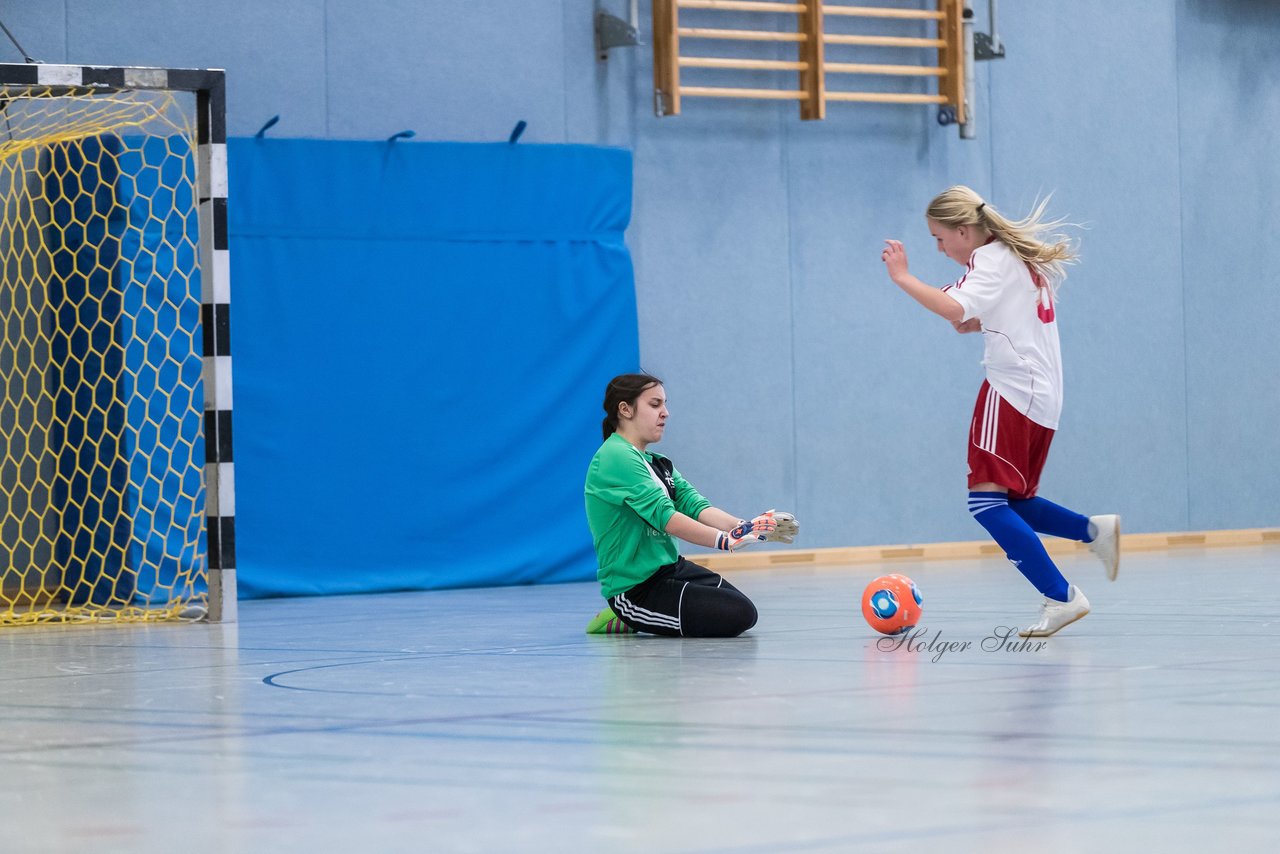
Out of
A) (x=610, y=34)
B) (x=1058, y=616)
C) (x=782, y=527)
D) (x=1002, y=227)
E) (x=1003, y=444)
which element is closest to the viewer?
(x=782, y=527)

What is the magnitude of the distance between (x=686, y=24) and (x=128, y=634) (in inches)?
187

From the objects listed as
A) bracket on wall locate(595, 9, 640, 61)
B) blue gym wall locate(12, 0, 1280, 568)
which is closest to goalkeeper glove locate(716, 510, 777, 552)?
blue gym wall locate(12, 0, 1280, 568)

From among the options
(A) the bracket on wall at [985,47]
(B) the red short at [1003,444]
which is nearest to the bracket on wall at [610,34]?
(A) the bracket on wall at [985,47]

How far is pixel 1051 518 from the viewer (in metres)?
4.88

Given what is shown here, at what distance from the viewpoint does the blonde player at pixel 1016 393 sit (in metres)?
4.71

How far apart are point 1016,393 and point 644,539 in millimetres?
1131

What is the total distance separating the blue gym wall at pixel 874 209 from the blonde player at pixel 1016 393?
420 centimetres

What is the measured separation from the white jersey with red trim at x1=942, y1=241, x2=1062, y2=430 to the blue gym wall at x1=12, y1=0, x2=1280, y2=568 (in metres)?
4.23

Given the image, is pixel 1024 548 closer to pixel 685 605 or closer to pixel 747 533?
pixel 747 533

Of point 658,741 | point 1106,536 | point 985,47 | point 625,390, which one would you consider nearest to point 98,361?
point 625,390

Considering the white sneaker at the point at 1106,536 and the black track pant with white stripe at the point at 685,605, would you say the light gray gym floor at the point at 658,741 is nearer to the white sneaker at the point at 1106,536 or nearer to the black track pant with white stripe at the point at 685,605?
the black track pant with white stripe at the point at 685,605

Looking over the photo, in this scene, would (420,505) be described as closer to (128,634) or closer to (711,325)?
(711,325)

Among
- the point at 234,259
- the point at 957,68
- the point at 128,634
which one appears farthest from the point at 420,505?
the point at 957,68

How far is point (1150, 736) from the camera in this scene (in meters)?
2.83
